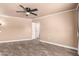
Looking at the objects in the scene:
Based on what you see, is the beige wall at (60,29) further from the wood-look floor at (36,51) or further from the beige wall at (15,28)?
the beige wall at (15,28)

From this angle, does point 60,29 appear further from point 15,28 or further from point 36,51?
point 15,28

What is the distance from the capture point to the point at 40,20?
7719mm

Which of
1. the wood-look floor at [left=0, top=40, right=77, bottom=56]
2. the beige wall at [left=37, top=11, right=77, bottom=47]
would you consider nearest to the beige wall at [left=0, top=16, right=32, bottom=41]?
the beige wall at [left=37, top=11, right=77, bottom=47]

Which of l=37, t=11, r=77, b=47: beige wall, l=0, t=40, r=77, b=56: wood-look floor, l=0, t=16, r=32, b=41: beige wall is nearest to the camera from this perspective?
l=0, t=40, r=77, b=56: wood-look floor

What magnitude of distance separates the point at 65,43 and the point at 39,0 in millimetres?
3471

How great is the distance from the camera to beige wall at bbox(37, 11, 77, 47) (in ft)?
15.7

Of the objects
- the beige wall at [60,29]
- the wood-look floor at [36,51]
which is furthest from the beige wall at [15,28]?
the wood-look floor at [36,51]

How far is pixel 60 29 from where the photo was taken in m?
5.58

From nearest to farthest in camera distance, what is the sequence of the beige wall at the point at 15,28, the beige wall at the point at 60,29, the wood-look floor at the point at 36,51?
the wood-look floor at the point at 36,51 → the beige wall at the point at 60,29 → the beige wall at the point at 15,28

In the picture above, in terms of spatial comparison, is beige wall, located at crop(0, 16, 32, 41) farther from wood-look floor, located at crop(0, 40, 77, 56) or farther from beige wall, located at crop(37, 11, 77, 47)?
wood-look floor, located at crop(0, 40, 77, 56)

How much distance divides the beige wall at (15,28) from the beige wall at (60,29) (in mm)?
1795

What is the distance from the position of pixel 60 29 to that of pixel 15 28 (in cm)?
384

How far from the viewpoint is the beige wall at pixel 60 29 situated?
479 cm

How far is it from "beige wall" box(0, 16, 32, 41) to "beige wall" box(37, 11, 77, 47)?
1.80 m
